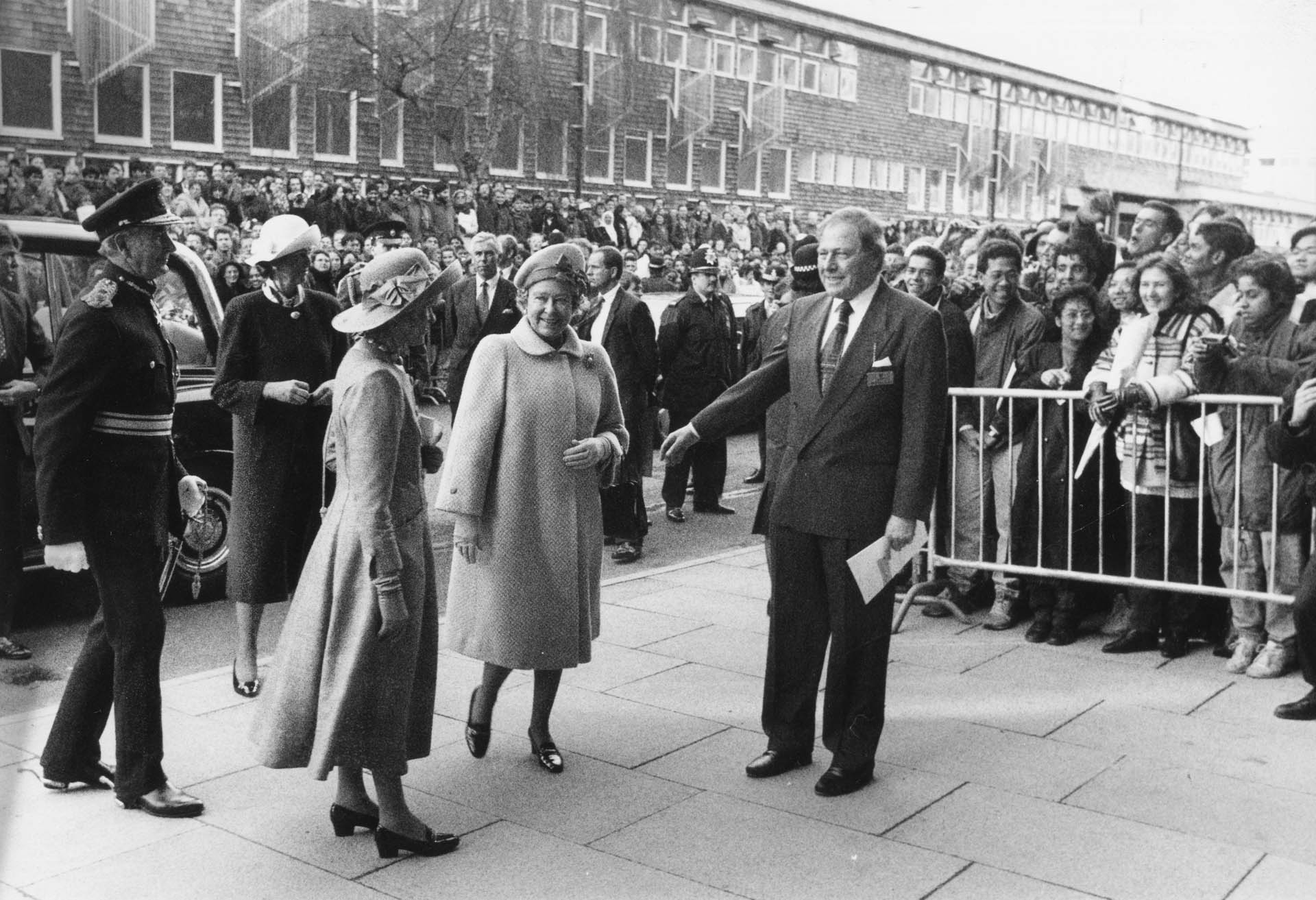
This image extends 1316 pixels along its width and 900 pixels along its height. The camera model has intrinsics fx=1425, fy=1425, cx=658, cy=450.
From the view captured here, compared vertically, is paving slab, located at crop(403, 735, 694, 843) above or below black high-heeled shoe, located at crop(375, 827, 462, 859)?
below

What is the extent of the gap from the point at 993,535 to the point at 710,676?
6.65 ft

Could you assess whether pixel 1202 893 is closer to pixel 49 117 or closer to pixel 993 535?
pixel 993 535

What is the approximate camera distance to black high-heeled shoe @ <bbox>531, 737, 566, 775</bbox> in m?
5.05

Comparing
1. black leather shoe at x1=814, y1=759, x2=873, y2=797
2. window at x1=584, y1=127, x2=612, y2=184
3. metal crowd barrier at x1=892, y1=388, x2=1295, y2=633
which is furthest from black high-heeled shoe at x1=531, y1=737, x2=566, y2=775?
window at x1=584, y1=127, x2=612, y2=184

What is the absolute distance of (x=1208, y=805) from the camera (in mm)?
4711

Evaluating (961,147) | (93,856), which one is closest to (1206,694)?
(93,856)

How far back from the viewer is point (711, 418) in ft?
17.2

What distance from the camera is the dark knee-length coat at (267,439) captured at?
20.1 ft

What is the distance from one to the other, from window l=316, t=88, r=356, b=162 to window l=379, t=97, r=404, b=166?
1.90 ft

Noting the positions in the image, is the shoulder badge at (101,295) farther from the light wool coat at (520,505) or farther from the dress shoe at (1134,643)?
the dress shoe at (1134,643)

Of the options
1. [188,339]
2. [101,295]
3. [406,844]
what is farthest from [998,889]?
[188,339]

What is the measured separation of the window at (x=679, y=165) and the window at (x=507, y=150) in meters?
4.35

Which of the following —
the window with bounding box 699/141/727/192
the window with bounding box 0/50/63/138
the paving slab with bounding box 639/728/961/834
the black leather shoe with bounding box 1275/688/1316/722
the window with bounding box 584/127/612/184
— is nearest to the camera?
the paving slab with bounding box 639/728/961/834

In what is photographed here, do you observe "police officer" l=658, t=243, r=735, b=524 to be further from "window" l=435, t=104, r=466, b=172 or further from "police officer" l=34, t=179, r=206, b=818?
"window" l=435, t=104, r=466, b=172
